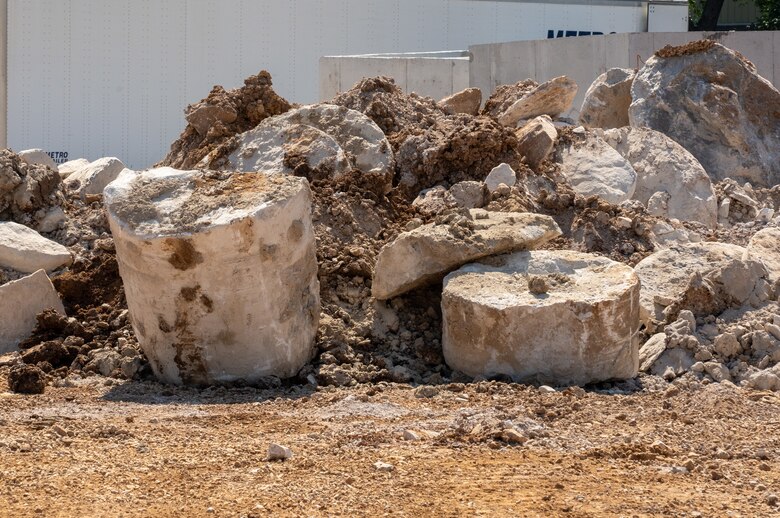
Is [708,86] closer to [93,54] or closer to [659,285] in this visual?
[659,285]

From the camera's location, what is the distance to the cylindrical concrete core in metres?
5.80

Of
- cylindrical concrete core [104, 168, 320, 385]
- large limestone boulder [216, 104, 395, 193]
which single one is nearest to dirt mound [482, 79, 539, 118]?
large limestone boulder [216, 104, 395, 193]

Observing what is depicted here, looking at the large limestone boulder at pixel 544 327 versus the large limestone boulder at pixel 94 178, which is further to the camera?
the large limestone boulder at pixel 94 178

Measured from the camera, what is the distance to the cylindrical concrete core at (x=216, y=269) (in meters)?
5.80

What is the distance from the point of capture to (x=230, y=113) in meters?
9.26

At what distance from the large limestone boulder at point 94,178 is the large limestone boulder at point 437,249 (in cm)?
308

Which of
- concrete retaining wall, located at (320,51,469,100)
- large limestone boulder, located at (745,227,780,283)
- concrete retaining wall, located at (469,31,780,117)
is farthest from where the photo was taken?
concrete retaining wall, located at (320,51,469,100)

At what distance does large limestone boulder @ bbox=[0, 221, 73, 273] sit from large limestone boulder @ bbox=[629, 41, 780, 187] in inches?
236

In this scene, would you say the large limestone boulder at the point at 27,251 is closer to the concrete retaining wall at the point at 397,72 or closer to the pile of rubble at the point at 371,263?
the pile of rubble at the point at 371,263

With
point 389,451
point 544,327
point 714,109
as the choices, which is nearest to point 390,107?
point 714,109

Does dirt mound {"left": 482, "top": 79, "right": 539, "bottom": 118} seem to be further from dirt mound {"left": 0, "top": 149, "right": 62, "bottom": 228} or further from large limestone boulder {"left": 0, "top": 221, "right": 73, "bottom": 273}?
large limestone boulder {"left": 0, "top": 221, "right": 73, "bottom": 273}

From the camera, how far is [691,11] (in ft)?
92.0

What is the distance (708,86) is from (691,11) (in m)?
17.5

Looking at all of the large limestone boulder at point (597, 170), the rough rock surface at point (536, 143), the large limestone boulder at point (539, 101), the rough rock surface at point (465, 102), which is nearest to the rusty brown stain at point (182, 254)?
the rough rock surface at point (536, 143)
